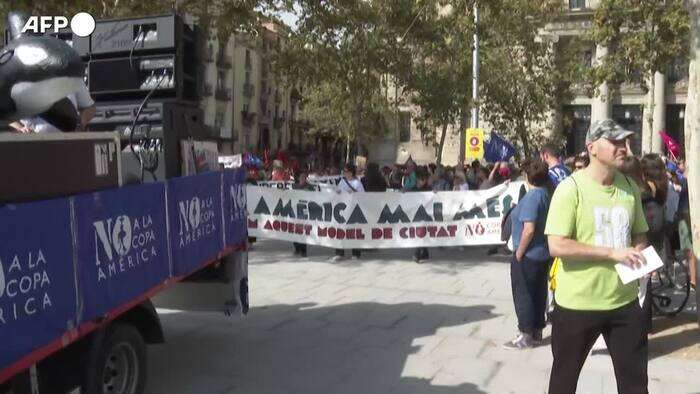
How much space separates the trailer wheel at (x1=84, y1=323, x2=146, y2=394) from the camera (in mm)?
3986

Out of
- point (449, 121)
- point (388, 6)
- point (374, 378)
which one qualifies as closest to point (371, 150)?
point (449, 121)

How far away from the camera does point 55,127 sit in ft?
14.4

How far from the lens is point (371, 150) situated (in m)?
53.7

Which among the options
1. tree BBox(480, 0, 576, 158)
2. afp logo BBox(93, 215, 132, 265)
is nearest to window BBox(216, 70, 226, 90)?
tree BBox(480, 0, 576, 158)

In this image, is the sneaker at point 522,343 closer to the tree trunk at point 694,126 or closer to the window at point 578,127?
the tree trunk at point 694,126

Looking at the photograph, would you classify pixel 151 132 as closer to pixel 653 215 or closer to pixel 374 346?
pixel 374 346

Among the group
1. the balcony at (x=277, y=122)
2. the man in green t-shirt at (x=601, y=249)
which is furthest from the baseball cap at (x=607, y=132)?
the balcony at (x=277, y=122)

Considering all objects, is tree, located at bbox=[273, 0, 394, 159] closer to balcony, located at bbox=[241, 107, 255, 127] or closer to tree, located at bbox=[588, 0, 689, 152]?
Answer: tree, located at bbox=[588, 0, 689, 152]

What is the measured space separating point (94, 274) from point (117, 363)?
102cm

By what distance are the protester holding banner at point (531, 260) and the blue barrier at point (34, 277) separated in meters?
3.93

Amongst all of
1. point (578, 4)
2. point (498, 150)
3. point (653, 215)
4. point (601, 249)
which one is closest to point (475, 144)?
point (498, 150)

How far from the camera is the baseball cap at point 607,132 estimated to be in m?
3.80

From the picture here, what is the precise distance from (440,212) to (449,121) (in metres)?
18.5

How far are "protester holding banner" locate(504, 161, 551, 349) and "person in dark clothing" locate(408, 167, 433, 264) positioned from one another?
4.93 metres
